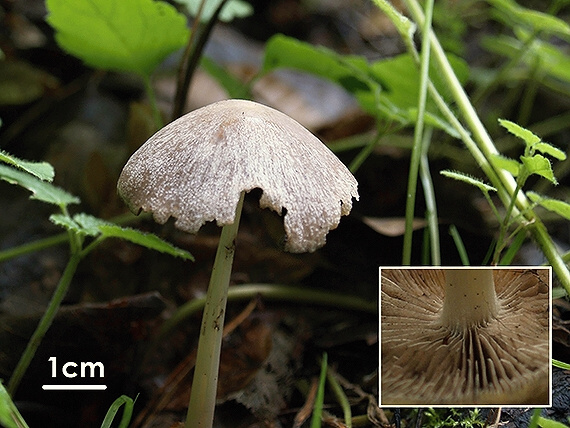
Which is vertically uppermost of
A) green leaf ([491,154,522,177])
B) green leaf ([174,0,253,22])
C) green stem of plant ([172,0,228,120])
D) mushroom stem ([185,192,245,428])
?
green leaf ([174,0,253,22])

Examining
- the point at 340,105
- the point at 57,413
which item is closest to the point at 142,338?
the point at 57,413

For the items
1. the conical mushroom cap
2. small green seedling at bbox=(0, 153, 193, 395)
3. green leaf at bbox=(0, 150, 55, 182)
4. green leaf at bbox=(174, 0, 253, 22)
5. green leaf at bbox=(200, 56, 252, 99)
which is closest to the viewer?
the conical mushroom cap

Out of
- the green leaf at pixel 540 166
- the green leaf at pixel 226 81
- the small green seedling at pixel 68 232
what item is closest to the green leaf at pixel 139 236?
the small green seedling at pixel 68 232

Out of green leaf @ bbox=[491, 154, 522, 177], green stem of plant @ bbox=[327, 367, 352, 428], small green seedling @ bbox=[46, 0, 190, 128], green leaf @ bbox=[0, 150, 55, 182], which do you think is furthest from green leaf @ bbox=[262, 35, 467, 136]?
green leaf @ bbox=[0, 150, 55, 182]

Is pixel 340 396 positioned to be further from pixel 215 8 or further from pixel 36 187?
pixel 215 8

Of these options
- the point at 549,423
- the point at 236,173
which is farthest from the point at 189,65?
the point at 549,423

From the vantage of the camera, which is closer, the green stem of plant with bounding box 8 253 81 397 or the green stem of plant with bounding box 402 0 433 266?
the green stem of plant with bounding box 8 253 81 397

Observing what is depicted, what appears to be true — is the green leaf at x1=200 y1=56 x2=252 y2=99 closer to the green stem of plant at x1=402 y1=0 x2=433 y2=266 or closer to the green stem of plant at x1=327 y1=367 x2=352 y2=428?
the green stem of plant at x1=402 y1=0 x2=433 y2=266
